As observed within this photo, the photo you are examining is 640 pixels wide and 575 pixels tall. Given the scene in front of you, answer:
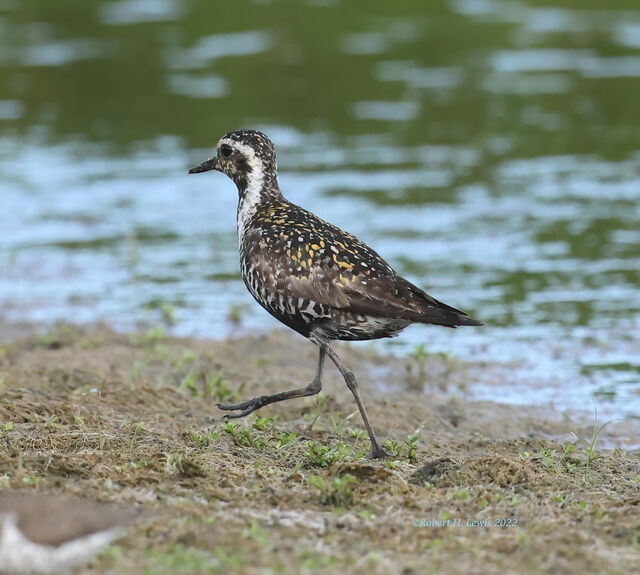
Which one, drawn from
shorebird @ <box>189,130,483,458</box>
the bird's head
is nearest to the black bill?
the bird's head

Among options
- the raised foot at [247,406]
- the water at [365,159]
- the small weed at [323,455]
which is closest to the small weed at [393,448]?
the small weed at [323,455]

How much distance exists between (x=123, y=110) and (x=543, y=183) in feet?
23.6

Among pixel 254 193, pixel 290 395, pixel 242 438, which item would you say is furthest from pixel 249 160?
pixel 242 438

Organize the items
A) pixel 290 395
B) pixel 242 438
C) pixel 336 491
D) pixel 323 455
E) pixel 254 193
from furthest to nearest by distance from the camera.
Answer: pixel 254 193 < pixel 290 395 < pixel 242 438 < pixel 323 455 < pixel 336 491

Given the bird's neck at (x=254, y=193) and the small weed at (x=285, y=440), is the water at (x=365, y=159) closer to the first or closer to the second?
the bird's neck at (x=254, y=193)

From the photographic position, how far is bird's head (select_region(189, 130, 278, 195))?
28.5ft

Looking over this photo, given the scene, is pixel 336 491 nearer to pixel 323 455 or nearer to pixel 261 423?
pixel 323 455

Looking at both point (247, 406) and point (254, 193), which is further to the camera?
point (254, 193)

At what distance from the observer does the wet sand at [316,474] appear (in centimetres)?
568

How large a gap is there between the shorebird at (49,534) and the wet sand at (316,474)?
0.11 metres

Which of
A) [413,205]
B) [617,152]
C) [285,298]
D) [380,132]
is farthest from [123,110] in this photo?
[285,298]

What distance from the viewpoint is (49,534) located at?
532 cm

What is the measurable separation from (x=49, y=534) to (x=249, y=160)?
396cm

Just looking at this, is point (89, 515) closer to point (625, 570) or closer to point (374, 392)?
point (625, 570)
